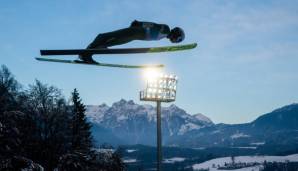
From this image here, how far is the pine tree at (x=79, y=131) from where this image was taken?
4572cm

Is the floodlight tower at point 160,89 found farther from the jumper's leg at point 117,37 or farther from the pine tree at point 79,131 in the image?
the jumper's leg at point 117,37

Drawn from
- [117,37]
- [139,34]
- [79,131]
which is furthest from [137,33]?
[79,131]

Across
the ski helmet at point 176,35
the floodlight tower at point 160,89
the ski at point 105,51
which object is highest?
the floodlight tower at point 160,89

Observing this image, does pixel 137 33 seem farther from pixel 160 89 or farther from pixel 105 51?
→ pixel 160 89

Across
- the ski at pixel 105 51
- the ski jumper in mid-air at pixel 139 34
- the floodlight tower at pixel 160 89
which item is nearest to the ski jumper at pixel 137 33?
the ski jumper in mid-air at pixel 139 34

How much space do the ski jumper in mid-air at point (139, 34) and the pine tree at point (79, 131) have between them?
1363 inches

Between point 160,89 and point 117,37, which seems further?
point 160,89

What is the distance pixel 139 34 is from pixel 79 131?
42.6 meters

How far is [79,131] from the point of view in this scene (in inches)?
1988

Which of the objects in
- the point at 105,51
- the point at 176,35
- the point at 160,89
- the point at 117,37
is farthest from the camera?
the point at 160,89

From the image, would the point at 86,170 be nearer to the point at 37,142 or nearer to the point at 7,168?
the point at 37,142

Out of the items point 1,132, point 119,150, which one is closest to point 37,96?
point 1,132

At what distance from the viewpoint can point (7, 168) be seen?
3312 centimetres

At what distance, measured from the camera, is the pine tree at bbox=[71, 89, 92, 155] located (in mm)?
45719
